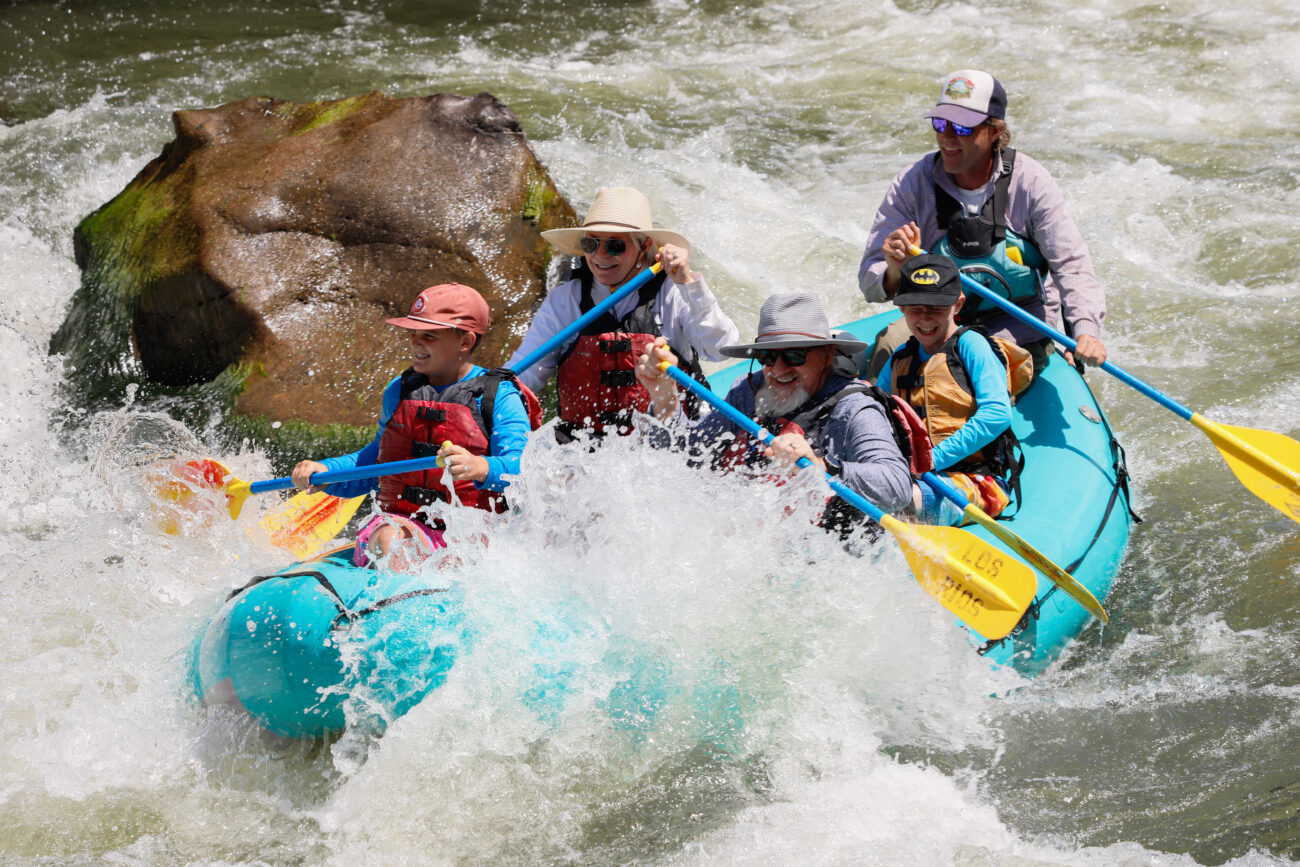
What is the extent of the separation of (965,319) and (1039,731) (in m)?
1.75

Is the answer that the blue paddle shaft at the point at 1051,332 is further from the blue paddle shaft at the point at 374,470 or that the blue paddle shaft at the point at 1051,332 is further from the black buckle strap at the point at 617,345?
the blue paddle shaft at the point at 374,470

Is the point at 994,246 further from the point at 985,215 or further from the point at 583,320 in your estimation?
the point at 583,320

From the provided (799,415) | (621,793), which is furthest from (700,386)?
(621,793)

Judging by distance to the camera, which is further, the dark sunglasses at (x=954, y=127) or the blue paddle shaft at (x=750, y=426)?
the dark sunglasses at (x=954, y=127)

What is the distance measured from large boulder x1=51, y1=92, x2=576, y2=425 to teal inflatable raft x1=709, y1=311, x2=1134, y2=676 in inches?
70.0

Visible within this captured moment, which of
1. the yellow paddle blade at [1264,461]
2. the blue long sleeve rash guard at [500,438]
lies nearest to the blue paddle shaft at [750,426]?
the blue long sleeve rash guard at [500,438]

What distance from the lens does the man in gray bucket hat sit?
342cm

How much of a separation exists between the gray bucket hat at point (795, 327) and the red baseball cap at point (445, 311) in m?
0.85

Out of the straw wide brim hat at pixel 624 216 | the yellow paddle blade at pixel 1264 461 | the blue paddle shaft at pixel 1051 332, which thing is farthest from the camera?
the blue paddle shaft at pixel 1051 332

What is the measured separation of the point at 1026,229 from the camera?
446cm

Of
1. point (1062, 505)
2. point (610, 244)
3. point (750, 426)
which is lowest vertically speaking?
point (1062, 505)

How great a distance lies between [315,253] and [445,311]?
2.55 m

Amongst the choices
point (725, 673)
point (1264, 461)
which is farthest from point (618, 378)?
point (1264, 461)

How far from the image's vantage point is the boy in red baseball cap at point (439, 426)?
3.50m
